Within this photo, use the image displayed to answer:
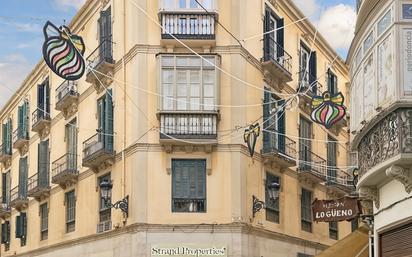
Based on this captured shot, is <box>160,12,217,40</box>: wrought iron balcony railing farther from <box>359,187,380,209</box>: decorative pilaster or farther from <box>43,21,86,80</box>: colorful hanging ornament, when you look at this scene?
<box>359,187,380,209</box>: decorative pilaster

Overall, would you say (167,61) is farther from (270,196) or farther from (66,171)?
(66,171)

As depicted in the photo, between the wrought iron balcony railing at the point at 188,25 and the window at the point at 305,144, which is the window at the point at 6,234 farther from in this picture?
the wrought iron balcony railing at the point at 188,25

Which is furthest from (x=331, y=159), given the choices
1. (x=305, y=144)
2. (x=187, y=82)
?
(x=187, y=82)

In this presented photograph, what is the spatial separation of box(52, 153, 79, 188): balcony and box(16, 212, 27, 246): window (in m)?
5.40

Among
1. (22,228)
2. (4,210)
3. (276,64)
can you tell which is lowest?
(22,228)

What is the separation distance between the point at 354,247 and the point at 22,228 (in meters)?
20.9

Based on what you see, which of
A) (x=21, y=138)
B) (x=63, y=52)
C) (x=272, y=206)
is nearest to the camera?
(x=63, y=52)

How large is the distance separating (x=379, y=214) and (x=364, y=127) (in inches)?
61.1

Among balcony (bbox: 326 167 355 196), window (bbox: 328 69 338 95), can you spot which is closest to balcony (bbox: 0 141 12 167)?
window (bbox: 328 69 338 95)

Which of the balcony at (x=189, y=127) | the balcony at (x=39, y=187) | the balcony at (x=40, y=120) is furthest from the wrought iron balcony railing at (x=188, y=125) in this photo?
the balcony at (x=40, y=120)

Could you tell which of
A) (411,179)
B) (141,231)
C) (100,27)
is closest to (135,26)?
(100,27)

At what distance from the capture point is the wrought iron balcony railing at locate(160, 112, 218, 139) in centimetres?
2339

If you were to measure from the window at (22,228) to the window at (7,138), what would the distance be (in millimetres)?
4648

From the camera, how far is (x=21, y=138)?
1417 inches
